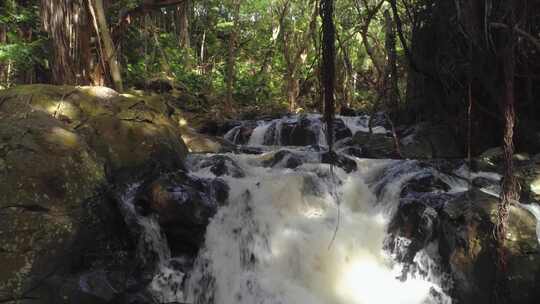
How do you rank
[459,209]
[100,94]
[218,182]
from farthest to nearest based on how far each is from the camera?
[100,94] → [218,182] → [459,209]

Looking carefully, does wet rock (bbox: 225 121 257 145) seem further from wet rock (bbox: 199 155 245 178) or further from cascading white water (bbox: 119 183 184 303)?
cascading white water (bbox: 119 183 184 303)

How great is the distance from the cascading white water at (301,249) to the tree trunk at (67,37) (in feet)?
13.5

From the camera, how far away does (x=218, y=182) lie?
6320mm

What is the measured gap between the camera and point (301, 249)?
18.0ft

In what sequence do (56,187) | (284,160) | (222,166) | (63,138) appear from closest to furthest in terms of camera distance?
1. (56,187)
2. (63,138)
3. (222,166)
4. (284,160)

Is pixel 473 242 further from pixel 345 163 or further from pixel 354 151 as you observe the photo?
pixel 354 151

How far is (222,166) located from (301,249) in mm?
2305

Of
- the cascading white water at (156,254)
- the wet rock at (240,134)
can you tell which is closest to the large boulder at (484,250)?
the cascading white water at (156,254)

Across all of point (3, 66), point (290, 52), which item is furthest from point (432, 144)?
point (3, 66)

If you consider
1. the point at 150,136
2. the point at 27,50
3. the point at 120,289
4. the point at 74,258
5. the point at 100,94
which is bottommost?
the point at 120,289

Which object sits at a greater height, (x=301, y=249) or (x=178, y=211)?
(x=178, y=211)

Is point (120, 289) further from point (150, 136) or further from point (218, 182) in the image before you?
point (150, 136)

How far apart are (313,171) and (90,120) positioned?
3.65 m

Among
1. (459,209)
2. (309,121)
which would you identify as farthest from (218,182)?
(309,121)
